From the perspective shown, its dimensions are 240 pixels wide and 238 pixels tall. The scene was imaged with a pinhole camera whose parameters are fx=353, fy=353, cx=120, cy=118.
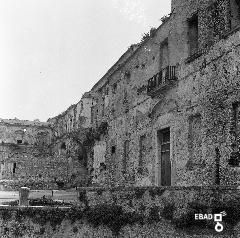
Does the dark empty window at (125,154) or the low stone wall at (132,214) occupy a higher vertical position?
the dark empty window at (125,154)

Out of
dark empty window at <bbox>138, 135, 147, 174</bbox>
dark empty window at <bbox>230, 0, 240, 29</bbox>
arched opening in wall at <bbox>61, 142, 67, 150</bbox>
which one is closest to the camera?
dark empty window at <bbox>230, 0, 240, 29</bbox>

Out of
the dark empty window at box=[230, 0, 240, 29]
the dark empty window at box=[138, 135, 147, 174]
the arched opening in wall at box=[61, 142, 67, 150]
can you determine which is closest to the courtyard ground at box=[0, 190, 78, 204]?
the dark empty window at box=[138, 135, 147, 174]

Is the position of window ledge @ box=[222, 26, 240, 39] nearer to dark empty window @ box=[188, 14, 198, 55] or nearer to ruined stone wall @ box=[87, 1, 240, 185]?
ruined stone wall @ box=[87, 1, 240, 185]

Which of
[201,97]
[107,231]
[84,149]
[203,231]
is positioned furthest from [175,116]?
[84,149]

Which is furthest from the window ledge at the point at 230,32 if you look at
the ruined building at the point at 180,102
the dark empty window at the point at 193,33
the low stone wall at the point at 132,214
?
the low stone wall at the point at 132,214

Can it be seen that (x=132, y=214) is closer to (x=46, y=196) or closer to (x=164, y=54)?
(x=46, y=196)

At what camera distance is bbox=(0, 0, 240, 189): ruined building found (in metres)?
12.3

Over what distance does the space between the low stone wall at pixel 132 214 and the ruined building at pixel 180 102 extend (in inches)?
137

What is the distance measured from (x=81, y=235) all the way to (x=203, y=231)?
4.69 m

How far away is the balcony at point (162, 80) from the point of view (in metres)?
15.6

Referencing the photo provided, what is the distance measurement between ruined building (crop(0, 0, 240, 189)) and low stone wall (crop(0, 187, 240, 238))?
349 cm

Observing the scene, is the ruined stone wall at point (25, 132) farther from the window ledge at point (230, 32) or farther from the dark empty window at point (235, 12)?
the dark empty window at point (235, 12)

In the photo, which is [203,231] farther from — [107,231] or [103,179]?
[103,179]

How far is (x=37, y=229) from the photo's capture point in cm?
1244
